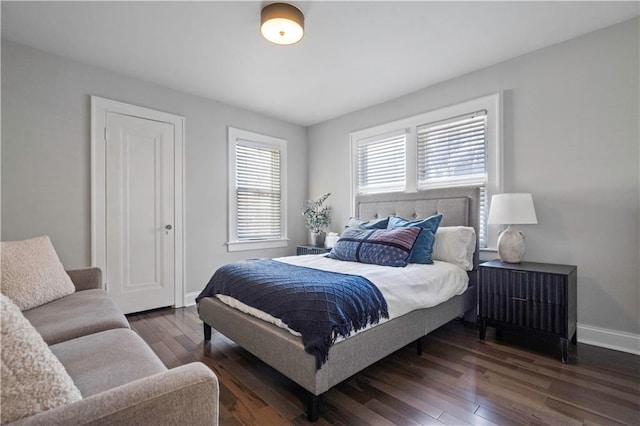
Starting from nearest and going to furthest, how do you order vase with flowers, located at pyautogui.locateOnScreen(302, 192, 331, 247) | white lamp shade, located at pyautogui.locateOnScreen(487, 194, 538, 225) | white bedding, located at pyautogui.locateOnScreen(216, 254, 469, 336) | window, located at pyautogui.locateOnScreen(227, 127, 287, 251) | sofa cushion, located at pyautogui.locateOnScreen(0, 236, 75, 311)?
sofa cushion, located at pyautogui.locateOnScreen(0, 236, 75, 311)
white bedding, located at pyautogui.locateOnScreen(216, 254, 469, 336)
white lamp shade, located at pyautogui.locateOnScreen(487, 194, 538, 225)
window, located at pyautogui.locateOnScreen(227, 127, 287, 251)
vase with flowers, located at pyautogui.locateOnScreen(302, 192, 331, 247)

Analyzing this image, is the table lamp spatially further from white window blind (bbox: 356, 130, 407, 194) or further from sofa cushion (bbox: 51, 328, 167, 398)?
sofa cushion (bbox: 51, 328, 167, 398)

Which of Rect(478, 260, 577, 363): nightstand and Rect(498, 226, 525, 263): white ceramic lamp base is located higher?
Rect(498, 226, 525, 263): white ceramic lamp base

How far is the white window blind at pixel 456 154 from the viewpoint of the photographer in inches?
120

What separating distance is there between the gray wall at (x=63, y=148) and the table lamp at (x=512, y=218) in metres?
3.23

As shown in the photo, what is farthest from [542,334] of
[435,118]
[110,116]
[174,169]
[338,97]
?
[110,116]

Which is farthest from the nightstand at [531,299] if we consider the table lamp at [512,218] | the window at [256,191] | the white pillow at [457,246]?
the window at [256,191]

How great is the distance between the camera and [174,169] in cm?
350

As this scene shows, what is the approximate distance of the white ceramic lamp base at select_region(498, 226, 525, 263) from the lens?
2564mm

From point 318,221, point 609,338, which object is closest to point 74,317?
point 318,221

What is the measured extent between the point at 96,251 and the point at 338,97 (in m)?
3.19

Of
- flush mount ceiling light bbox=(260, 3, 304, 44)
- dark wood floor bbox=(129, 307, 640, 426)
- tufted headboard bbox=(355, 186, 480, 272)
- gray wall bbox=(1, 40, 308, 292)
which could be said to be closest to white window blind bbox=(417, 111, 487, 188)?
tufted headboard bbox=(355, 186, 480, 272)

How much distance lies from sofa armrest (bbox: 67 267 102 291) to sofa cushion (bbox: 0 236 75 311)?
153 millimetres

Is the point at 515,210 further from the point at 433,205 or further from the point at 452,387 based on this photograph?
the point at 452,387

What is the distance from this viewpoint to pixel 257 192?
14.2ft
